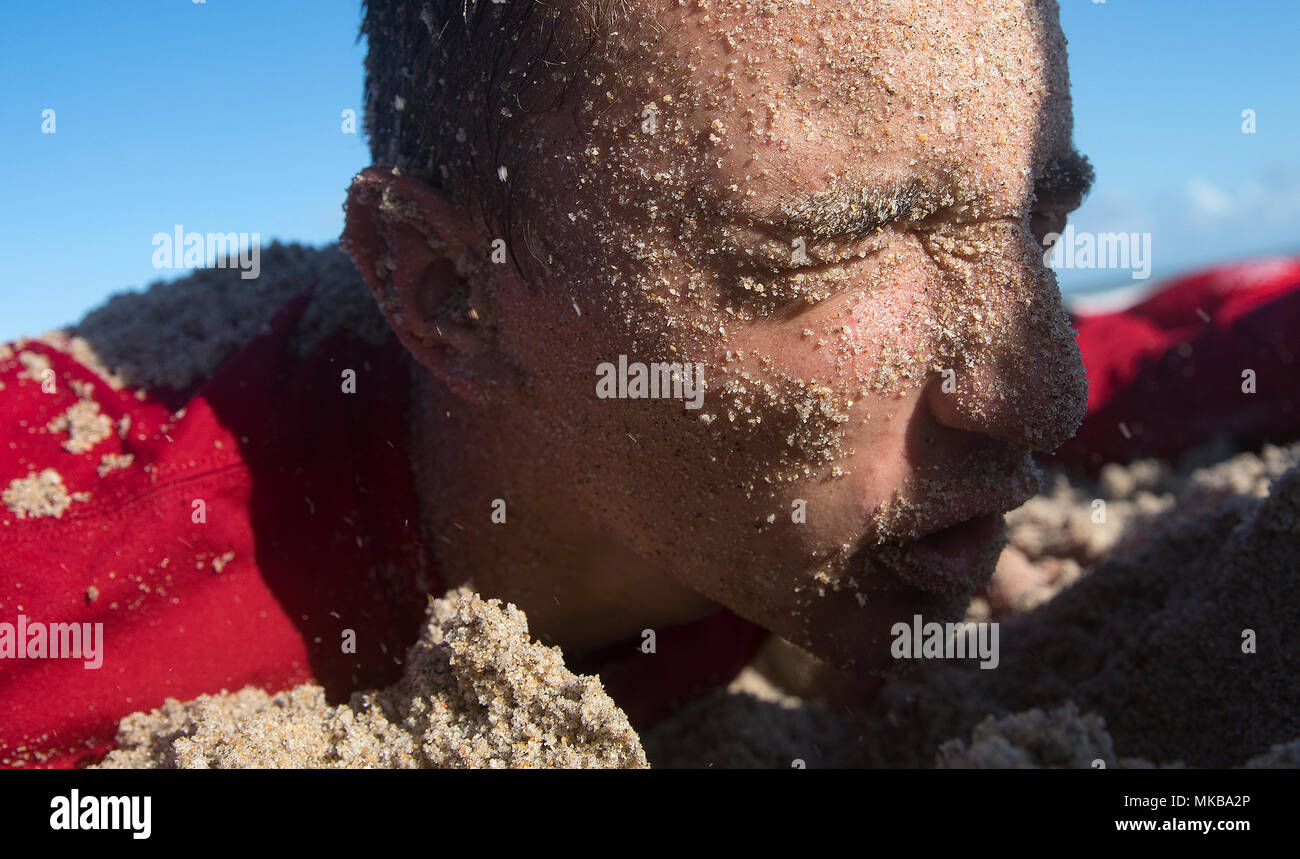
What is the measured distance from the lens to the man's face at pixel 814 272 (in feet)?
3.82

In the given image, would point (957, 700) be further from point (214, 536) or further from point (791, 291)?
point (214, 536)

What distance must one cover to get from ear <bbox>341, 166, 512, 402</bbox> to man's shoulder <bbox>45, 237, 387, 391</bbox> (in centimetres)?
37

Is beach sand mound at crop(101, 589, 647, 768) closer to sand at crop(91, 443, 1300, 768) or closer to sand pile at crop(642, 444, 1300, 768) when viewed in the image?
sand at crop(91, 443, 1300, 768)

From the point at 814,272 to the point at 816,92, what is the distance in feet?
0.73

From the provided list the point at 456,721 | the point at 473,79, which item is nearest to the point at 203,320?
the point at 473,79

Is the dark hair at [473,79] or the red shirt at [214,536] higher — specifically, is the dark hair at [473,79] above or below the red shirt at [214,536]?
above

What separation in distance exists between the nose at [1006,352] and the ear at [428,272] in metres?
0.67

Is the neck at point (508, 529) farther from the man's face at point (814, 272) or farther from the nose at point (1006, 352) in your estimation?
the nose at point (1006, 352)

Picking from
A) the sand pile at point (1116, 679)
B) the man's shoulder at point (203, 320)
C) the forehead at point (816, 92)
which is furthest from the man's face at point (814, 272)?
the man's shoulder at point (203, 320)

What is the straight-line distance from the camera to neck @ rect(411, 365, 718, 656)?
1.66 metres

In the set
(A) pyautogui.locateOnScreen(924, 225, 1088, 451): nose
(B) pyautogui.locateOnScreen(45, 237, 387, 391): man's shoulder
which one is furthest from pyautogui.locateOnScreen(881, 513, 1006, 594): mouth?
(B) pyautogui.locateOnScreen(45, 237, 387, 391): man's shoulder

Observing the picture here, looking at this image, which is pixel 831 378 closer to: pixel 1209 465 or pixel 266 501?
pixel 266 501
